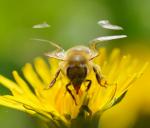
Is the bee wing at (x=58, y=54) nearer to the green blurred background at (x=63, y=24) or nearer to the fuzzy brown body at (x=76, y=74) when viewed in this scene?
the fuzzy brown body at (x=76, y=74)

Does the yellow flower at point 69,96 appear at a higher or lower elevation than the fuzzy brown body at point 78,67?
lower

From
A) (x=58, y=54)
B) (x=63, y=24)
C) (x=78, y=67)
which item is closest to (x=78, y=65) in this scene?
(x=78, y=67)

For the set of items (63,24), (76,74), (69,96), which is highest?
(76,74)

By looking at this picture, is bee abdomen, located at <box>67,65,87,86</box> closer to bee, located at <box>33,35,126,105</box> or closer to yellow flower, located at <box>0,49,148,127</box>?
bee, located at <box>33,35,126,105</box>

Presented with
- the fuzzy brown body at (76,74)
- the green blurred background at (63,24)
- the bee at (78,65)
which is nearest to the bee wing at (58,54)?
the bee at (78,65)

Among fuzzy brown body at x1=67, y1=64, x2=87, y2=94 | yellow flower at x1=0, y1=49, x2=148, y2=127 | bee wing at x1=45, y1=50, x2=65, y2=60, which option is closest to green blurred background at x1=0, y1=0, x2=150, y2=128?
yellow flower at x1=0, y1=49, x2=148, y2=127

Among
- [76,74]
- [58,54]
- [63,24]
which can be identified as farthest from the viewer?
[63,24]

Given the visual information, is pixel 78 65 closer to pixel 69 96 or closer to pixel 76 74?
pixel 76 74
